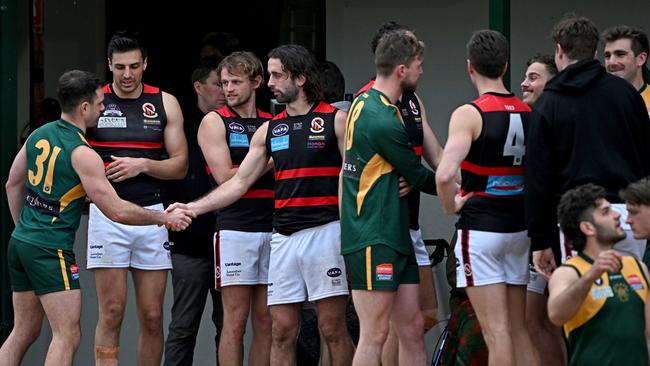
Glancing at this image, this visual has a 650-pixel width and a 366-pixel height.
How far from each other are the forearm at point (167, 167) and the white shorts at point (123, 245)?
0.19 metres

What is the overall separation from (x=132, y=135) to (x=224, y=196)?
74cm

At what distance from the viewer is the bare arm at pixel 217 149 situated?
770 cm

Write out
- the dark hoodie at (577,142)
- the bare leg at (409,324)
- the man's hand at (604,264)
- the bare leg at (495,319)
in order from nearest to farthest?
the man's hand at (604,264)
the dark hoodie at (577,142)
the bare leg at (495,319)
the bare leg at (409,324)

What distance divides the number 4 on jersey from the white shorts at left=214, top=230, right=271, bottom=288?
1.86m

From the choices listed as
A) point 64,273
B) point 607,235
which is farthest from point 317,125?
point 607,235

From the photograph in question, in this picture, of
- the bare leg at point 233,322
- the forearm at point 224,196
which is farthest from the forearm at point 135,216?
the bare leg at point 233,322

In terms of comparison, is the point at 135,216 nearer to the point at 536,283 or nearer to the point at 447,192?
the point at 447,192

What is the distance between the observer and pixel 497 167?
6453mm

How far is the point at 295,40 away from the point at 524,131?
4992mm

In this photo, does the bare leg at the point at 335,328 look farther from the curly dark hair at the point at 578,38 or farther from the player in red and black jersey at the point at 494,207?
the curly dark hair at the point at 578,38

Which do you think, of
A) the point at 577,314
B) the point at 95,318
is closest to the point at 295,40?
the point at 95,318

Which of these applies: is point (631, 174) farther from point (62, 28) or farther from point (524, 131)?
point (62, 28)

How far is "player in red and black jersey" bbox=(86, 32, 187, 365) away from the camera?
7688 mm

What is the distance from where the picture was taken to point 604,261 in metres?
5.46
